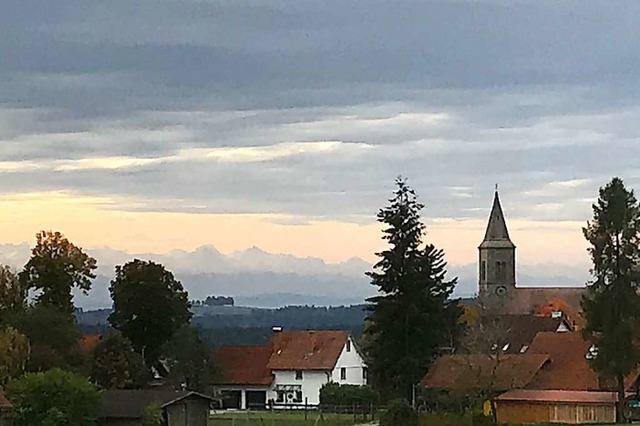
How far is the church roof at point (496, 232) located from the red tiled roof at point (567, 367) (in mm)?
94388

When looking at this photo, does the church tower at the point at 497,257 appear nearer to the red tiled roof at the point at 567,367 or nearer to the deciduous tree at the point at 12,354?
the red tiled roof at the point at 567,367

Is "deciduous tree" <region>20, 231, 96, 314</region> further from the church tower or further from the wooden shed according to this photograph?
the church tower

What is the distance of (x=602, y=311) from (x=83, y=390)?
25.6 metres

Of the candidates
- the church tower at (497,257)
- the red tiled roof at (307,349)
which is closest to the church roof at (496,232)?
the church tower at (497,257)

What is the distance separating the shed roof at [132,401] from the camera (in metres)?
64.8

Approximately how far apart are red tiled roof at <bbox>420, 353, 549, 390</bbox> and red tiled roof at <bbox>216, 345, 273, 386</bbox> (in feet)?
74.2

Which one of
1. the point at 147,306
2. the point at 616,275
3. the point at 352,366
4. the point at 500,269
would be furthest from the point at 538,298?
the point at 616,275

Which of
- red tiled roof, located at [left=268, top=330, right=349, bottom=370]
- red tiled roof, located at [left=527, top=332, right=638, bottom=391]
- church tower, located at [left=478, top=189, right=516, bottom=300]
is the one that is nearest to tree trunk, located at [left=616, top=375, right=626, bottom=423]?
red tiled roof, located at [left=527, top=332, right=638, bottom=391]

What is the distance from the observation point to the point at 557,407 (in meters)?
71.8

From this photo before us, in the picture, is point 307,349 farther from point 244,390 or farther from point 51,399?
point 51,399

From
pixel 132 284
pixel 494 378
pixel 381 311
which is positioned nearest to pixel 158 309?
pixel 132 284

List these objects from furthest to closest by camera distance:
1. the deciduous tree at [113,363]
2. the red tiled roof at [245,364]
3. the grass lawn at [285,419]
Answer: the red tiled roof at [245,364] → the deciduous tree at [113,363] → the grass lawn at [285,419]

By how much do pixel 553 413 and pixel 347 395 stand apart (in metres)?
19.6

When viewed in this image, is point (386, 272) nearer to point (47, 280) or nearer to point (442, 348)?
point (442, 348)
